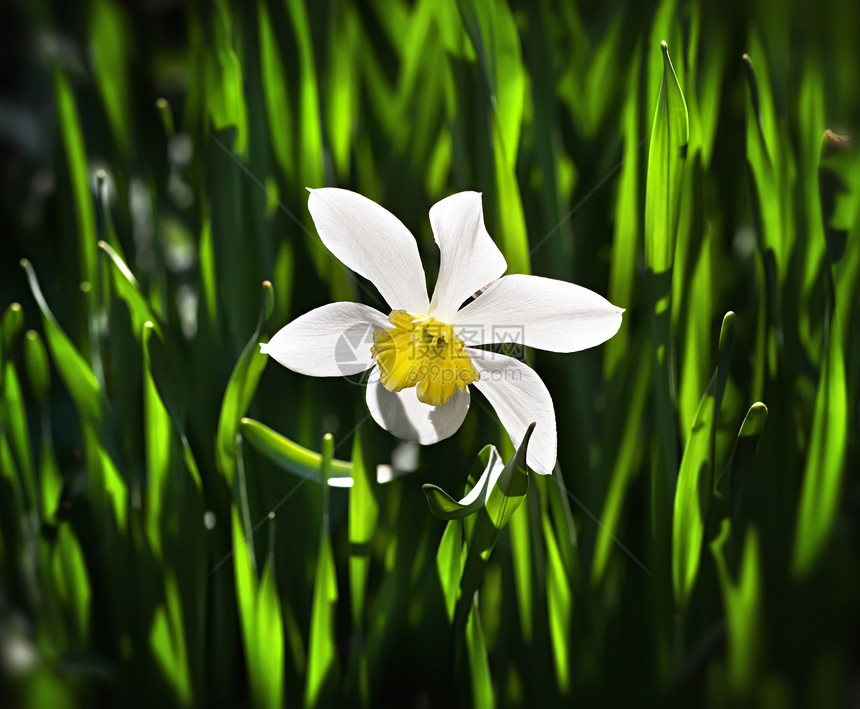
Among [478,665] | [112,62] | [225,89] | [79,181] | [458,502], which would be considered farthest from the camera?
[112,62]

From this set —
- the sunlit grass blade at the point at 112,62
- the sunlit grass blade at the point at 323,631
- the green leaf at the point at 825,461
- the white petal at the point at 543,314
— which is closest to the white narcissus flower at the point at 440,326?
the white petal at the point at 543,314

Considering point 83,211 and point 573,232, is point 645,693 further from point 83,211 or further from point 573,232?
point 83,211

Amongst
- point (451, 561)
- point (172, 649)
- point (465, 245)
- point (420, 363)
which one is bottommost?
point (172, 649)

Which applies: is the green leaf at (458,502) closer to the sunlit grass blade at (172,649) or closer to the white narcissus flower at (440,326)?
the white narcissus flower at (440,326)

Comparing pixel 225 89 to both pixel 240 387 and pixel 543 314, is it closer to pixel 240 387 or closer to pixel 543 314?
pixel 240 387

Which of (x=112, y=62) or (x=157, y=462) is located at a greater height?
(x=112, y=62)

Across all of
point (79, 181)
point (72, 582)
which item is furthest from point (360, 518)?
point (79, 181)

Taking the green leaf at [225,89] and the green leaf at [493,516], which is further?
the green leaf at [225,89]
